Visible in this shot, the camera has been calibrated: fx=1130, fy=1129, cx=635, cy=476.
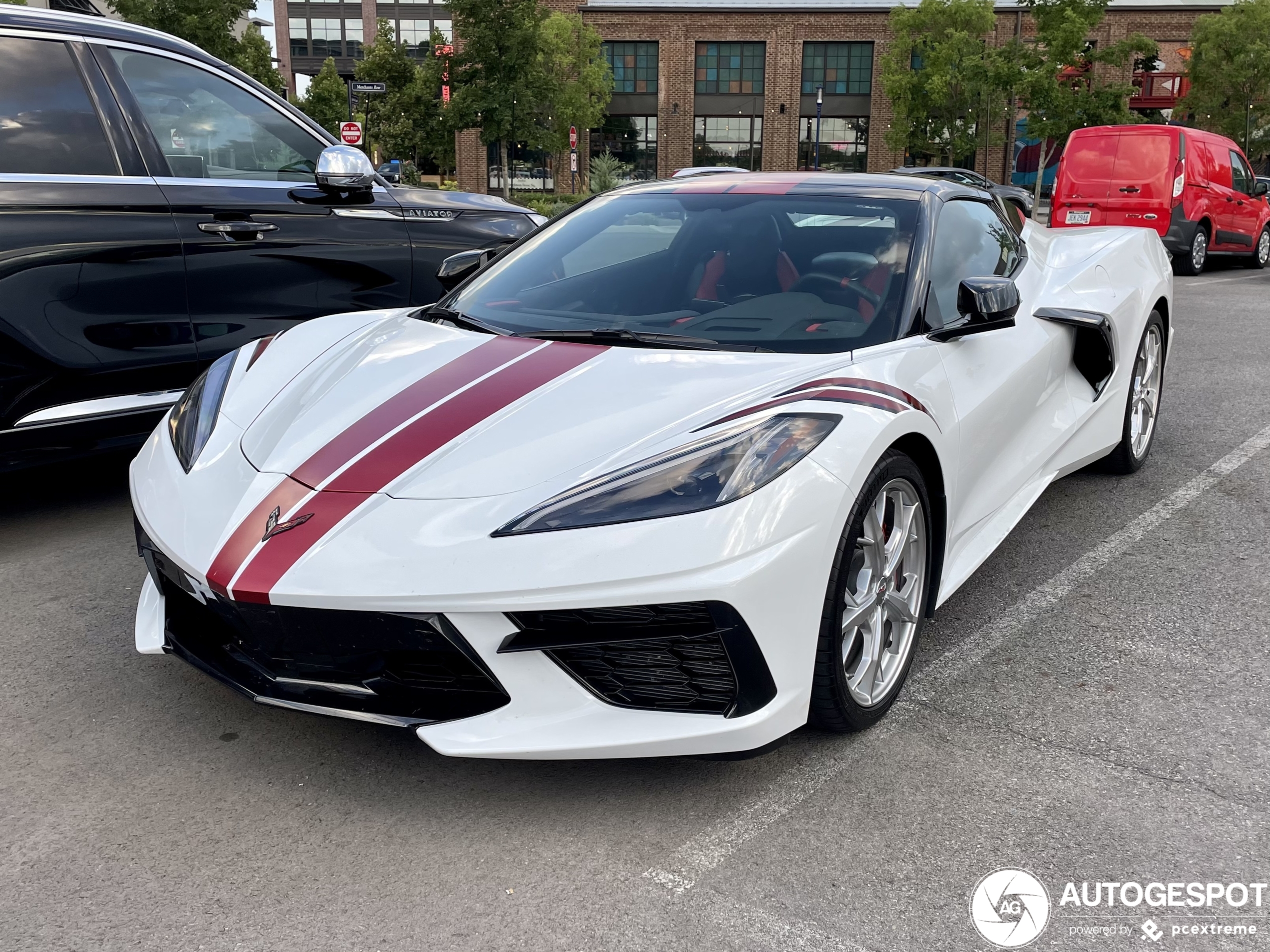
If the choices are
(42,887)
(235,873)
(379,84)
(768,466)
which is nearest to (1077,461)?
(768,466)

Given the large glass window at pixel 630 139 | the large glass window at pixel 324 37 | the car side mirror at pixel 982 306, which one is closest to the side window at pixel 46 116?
the car side mirror at pixel 982 306

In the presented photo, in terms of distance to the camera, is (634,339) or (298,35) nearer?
(634,339)

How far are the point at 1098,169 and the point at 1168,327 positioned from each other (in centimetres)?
1053

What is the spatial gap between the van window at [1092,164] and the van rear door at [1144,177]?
Result: 8 cm

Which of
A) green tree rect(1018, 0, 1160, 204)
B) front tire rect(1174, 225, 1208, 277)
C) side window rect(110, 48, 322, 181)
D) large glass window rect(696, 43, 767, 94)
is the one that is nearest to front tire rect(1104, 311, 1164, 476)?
side window rect(110, 48, 322, 181)

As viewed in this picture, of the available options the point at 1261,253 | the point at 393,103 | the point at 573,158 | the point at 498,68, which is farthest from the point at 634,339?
the point at 393,103

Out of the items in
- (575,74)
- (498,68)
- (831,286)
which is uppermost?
(575,74)

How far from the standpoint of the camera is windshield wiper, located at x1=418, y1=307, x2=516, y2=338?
3.20 metres

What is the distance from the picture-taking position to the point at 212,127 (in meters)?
4.54

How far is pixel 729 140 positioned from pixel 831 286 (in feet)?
171

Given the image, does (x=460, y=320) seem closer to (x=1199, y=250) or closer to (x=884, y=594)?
(x=884, y=594)

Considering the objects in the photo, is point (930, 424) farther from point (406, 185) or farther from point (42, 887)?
point (406, 185)

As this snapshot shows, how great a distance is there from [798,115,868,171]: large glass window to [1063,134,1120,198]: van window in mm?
38549

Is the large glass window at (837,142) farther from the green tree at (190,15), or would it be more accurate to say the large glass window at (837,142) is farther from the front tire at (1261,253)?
the front tire at (1261,253)
